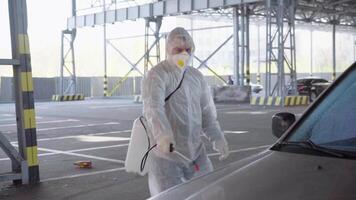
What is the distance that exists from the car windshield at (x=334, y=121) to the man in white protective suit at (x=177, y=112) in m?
1.18

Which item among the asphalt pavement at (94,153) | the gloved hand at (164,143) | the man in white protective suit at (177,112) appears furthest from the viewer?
the asphalt pavement at (94,153)

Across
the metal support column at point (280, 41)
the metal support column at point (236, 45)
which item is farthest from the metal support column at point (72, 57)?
the metal support column at point (280, 41)

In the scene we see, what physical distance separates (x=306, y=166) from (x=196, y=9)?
25.2 m

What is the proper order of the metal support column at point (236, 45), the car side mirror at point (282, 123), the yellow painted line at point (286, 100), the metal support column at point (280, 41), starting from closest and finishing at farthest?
the car side mirror at point (282, 123) → the metal support column at point (280, 41) → the yellow painted line at point (286, 100) → the metal support column at point (236, 45)

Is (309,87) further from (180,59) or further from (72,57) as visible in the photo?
(180,59)

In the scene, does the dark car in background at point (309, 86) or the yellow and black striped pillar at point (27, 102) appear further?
the dark car in background at point (309, 86)

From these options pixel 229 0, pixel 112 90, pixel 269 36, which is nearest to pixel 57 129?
pixel 269 36

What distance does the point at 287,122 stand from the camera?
370cm

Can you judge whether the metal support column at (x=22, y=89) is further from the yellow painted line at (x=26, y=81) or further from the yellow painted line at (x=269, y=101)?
the yellow painted line at (x=269, y=101)

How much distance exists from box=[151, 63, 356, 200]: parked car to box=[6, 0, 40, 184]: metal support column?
4.83m

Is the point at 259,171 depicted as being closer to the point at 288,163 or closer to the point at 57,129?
the point at 288,163

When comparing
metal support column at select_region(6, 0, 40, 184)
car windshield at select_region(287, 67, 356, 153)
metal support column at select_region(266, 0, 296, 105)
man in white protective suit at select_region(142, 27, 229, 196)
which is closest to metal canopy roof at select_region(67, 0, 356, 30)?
metal support column at select_region(266, 0, 296, 105)

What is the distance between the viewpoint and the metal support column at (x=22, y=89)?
7.35m

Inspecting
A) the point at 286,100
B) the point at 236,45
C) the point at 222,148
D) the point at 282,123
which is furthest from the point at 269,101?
the point at 282,123
